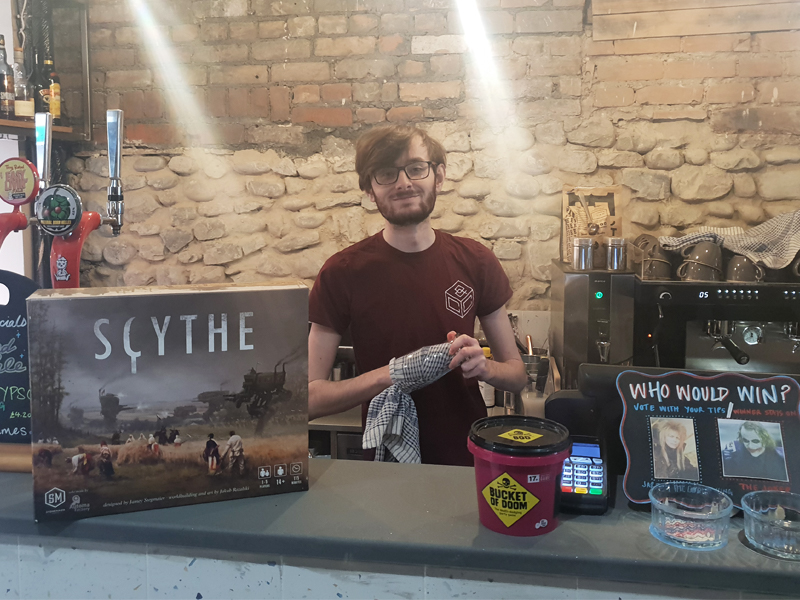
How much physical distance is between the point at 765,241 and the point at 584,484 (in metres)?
1.77

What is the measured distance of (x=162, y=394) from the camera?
94cm

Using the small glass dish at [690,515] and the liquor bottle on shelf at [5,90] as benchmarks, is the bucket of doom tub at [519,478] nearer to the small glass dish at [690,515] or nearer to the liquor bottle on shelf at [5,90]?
the small glass dish at [690,515]

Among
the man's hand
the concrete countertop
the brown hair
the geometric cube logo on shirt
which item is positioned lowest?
the concrete countertop

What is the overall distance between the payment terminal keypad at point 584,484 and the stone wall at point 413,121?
6.53ft

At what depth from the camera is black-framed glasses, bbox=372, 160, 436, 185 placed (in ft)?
6.57

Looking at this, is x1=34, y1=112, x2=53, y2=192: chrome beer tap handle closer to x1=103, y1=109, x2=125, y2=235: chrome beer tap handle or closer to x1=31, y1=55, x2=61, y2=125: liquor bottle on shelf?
x1=103, y1=109, x2=125, y2=235: chrome beer tap handle

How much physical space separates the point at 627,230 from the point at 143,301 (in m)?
2.32

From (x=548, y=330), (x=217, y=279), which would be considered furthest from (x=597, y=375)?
(x=217, y=279)

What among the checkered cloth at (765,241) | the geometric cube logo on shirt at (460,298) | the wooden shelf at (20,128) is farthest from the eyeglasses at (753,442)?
the wooden shelf at (20,128)

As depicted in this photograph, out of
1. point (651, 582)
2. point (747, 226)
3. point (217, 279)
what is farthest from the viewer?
point (217, 279)

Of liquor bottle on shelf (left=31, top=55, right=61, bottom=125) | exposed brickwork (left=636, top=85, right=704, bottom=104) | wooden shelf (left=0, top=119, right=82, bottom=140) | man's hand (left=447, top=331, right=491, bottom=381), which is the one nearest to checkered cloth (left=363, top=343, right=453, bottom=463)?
man's hand (left=447, top=331, right=491, bottom=381)

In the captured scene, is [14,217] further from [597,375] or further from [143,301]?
[597,375]

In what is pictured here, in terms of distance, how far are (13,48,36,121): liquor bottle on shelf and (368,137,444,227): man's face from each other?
1.76 meters

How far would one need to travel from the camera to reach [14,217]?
1.38 meters
